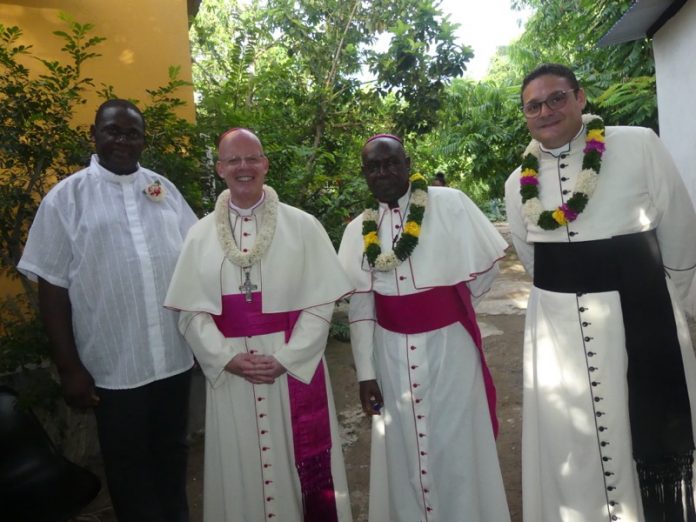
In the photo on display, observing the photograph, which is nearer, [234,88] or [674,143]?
[234,88]

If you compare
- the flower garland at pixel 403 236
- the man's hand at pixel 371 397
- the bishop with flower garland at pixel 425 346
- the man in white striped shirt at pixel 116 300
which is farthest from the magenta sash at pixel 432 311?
the man in white striped shirt at pixel 116 300

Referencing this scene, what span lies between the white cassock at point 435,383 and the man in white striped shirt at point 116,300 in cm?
108

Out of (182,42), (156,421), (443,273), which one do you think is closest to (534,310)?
(443,273)

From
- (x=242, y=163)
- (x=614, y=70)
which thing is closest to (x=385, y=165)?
(x=242, y=163)

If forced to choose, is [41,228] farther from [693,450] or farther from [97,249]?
[693,450]

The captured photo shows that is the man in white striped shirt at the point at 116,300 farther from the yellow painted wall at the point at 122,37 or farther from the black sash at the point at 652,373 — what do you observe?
the yellow painted wall at the point at 122,37

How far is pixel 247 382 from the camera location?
2914mm

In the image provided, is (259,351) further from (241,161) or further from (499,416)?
(499,416)

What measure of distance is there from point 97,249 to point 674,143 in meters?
6.90

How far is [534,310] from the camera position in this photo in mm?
2887

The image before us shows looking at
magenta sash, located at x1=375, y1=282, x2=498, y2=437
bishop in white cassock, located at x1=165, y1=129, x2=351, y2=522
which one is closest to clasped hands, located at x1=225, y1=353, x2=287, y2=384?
bishop in white cassock, located at x1=165, y1=129, x2=351, y2=522

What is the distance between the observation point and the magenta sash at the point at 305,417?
288 cm

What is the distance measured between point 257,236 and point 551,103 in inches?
64.9

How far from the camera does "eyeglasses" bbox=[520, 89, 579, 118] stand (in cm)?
269
